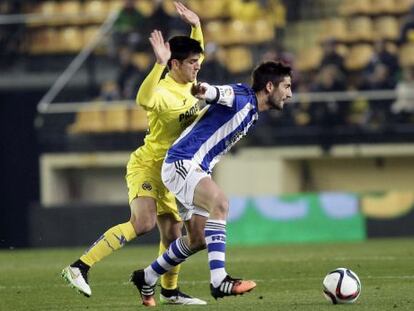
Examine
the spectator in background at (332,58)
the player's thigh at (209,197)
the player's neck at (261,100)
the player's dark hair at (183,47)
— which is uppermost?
the spectator in background at (332,58)

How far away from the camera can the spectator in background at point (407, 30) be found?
23.2m

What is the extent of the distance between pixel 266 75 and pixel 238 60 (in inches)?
576

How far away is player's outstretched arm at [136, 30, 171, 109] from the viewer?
9.12 meters

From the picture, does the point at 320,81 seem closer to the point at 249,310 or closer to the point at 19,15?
the point at 19,15

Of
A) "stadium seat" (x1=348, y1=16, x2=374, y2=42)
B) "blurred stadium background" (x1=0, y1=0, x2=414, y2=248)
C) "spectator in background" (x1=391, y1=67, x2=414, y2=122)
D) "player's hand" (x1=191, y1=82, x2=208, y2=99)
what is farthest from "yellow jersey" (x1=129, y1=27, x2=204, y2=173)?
"stadium seat" (x1=348, y1=16, x2=374, y2=42)

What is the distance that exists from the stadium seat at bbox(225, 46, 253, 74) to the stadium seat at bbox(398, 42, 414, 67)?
9.26 ft

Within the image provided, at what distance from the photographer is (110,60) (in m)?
25.1

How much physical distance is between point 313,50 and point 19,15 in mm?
6559

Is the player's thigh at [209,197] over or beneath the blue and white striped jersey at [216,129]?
beneath

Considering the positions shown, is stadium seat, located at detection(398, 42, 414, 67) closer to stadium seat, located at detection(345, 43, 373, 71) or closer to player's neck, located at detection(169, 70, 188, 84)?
stadium seat, located at detection(345, 43, 373, 71)

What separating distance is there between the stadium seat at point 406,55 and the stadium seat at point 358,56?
1.90ft

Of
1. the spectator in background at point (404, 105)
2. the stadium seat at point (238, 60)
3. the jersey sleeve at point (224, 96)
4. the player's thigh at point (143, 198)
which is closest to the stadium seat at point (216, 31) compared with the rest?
the stadium seat at point (238, 60)

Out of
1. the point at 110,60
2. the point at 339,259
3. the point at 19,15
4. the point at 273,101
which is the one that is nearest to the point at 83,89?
the point at 110,60

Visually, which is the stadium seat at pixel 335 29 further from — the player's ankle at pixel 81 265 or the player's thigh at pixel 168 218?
the player's ankle at pixel 81 265
